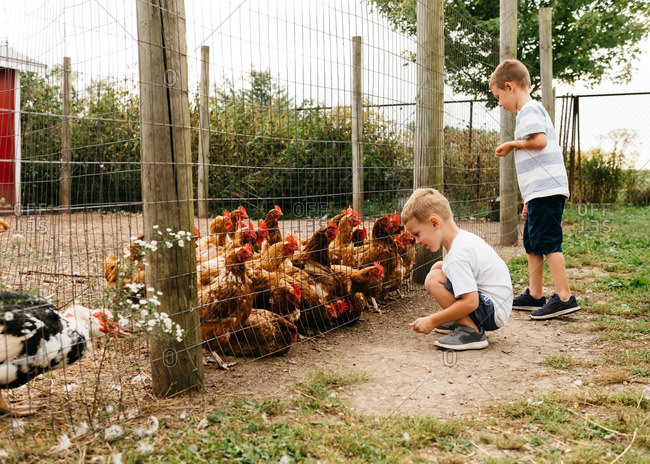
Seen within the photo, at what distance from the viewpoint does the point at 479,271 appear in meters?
3.44

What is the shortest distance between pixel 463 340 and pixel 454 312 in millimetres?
250

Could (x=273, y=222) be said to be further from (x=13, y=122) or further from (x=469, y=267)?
(x=13, y=122)

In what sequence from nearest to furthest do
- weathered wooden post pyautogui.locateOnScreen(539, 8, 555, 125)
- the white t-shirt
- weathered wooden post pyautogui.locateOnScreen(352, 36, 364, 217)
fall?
the white t-shirt, weathered wooden post pyautogui.locateOnScreen(352, 36, 364, 217), weathered wooden post pyautogui.locateOnScreen(539, 8, 555, 125)

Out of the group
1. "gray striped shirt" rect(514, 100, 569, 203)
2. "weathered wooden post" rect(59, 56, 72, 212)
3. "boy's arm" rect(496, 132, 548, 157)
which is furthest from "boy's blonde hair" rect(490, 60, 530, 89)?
"weathered wooden post" rect(59, 56, 72, 212)

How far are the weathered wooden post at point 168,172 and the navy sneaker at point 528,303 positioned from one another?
113 inches

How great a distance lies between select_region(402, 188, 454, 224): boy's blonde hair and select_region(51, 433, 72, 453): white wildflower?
7.29ft

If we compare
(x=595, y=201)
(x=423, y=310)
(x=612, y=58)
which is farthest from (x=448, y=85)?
(x=612, y=58)

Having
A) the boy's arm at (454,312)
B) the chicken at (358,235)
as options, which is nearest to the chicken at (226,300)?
the boy's arm at (454,312)

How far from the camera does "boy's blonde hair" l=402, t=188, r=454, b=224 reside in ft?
11.3

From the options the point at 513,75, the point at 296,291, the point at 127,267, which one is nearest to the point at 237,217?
the point at 296,291

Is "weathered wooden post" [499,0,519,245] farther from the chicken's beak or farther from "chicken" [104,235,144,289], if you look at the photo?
the chicken's beak

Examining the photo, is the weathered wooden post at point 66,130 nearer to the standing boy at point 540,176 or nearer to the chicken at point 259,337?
the chicken at point 259,337

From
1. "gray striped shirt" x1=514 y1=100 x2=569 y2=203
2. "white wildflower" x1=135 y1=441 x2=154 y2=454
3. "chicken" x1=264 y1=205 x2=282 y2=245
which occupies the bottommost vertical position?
"white wildflower" x1=135 y1=441 x2=154 y2=454

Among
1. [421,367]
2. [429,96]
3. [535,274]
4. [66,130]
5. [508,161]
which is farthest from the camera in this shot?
[508,161]
